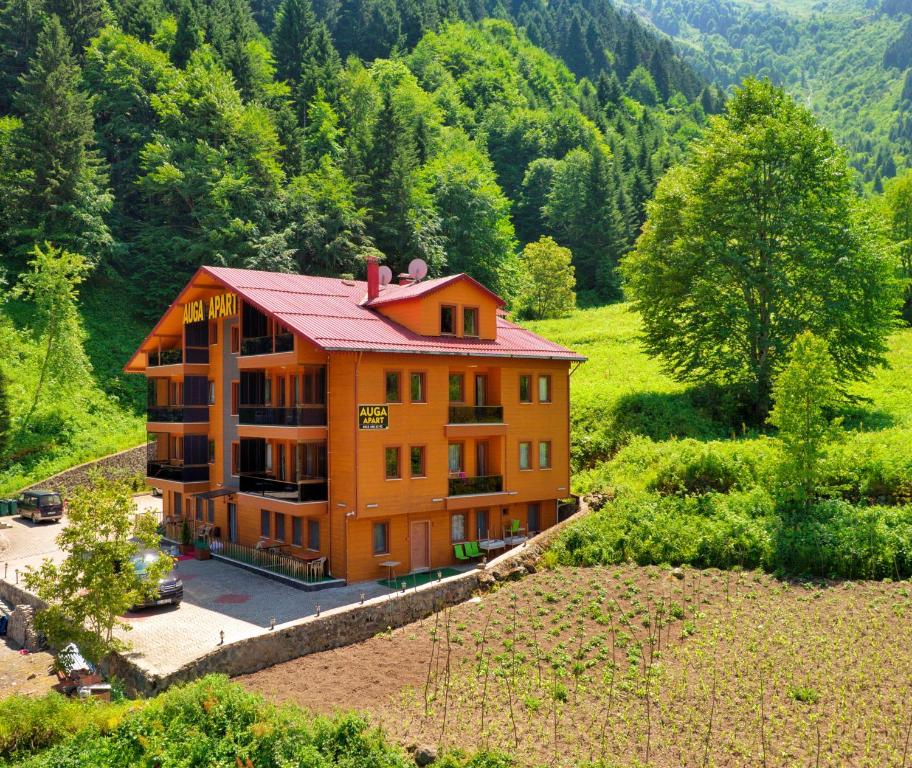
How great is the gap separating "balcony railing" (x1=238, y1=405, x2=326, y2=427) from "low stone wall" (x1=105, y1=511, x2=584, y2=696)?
759 centimetres

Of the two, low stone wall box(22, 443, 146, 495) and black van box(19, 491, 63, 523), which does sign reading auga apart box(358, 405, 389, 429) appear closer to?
low stone wall box(22, 443, 146, 495)

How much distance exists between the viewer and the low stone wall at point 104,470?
1719 inches

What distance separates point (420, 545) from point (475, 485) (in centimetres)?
327

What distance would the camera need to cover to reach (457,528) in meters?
31.5

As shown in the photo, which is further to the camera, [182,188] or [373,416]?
[182,188]

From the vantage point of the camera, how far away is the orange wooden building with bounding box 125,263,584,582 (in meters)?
28.1

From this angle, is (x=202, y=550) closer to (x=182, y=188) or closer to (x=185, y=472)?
(x=185, y=472)

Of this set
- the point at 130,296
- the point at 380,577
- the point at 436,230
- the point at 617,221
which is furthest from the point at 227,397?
the point at 617,221

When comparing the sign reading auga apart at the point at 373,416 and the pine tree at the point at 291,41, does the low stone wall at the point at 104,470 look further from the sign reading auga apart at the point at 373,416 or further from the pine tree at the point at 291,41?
the pine tree at the point at 291,41

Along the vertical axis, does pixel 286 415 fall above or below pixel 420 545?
above

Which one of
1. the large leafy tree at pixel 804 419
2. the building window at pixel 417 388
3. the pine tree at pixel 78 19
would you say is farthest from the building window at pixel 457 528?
the pine tree at pixel 78 19

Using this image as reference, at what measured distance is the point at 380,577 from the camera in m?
28.4

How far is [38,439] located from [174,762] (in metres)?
37.2

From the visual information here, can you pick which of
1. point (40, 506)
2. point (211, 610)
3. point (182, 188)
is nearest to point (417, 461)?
point (211, 610)
